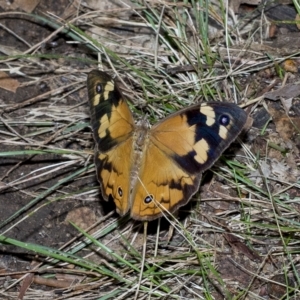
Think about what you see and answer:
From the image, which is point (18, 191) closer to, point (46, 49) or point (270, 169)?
point (46, 49)

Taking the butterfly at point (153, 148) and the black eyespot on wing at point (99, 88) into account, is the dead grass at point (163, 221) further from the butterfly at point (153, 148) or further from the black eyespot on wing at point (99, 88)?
the black eyespot on wing at point (99, 88)

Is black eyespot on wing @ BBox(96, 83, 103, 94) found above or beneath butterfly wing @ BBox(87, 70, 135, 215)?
above

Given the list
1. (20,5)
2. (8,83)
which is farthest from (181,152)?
(20,5)

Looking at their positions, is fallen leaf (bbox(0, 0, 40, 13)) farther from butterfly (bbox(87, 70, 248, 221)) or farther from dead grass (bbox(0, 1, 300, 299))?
butterfly (bbox(87, 70, 248, 221))

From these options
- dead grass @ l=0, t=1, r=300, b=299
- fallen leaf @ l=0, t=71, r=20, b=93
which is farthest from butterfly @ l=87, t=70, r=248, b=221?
fallen leaf @ l=0, t=71, r=20, b=93

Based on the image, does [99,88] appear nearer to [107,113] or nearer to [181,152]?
[107,113]

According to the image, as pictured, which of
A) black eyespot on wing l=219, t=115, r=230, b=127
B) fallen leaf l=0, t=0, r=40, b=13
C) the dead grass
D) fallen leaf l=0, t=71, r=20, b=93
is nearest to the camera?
black eyespot on wing l=219, t=115, r=230, b=127

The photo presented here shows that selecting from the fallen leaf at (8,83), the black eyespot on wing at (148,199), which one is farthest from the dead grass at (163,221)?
the black eyespot on wing at (148,199)

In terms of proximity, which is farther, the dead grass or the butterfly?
the dead grass
